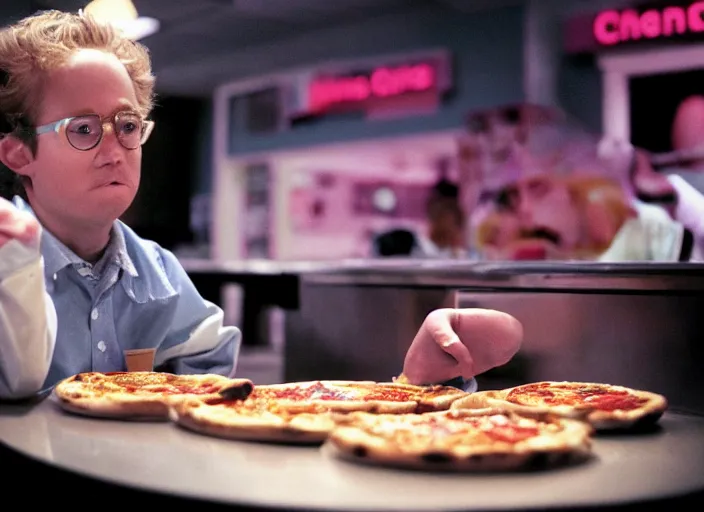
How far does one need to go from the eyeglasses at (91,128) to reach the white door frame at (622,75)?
4807 millimetres

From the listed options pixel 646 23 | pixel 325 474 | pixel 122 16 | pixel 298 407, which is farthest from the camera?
pixel 646 23

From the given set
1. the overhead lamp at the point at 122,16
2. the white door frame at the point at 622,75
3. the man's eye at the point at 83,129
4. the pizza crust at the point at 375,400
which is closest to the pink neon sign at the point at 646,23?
the white door frame at the point at 622,75

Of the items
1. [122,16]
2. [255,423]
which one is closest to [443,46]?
[122,16]

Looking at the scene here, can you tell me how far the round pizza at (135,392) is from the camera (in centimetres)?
103

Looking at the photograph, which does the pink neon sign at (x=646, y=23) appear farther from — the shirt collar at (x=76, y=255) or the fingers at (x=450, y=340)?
the shirt collar at (x=76, y=255)

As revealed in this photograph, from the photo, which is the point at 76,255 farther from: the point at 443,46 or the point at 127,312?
the point at 443,46

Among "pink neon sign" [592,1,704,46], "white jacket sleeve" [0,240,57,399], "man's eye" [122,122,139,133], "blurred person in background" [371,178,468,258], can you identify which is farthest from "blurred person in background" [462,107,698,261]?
"white jacket sleeve" [0,240,57,399]

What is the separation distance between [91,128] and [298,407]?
0.54 metres

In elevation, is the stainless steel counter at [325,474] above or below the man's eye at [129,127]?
below

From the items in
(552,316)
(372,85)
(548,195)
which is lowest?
(552,316)

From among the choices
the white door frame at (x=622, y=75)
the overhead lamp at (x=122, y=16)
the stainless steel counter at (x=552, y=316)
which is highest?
the white door frame at (x=622, y=75)

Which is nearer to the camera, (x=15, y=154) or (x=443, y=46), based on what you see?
(x=15, y=154)

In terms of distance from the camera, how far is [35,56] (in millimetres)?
1274

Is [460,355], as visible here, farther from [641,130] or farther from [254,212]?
[254,212]
